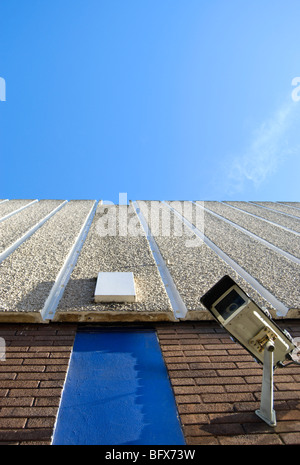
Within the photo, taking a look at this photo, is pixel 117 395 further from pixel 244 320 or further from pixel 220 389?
pixel 244 320

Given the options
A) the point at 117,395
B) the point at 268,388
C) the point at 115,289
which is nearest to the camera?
the point at 268,388

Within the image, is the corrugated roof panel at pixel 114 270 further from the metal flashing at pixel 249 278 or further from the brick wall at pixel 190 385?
the metal flashing at pixel 249 278

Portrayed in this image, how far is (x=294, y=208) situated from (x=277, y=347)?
823 centimetres

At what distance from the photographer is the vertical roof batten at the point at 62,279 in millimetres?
3095

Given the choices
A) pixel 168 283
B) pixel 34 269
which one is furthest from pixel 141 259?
pixel 34 269

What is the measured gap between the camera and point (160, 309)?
10.0ft

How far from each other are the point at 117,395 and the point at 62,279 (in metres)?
1.76

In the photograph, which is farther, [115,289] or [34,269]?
[34,269]

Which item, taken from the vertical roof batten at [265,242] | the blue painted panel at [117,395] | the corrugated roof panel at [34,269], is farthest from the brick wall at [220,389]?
the vertical roof batten at [265,242]

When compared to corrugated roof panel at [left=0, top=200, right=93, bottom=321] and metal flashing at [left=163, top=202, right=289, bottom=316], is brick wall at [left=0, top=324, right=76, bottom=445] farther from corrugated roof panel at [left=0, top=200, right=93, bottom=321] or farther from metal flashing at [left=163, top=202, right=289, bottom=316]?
metal flashing at [left=163, top=202, right=289, bottom=316]

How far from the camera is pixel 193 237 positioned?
564 centimetres

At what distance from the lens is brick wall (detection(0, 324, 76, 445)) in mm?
2010
